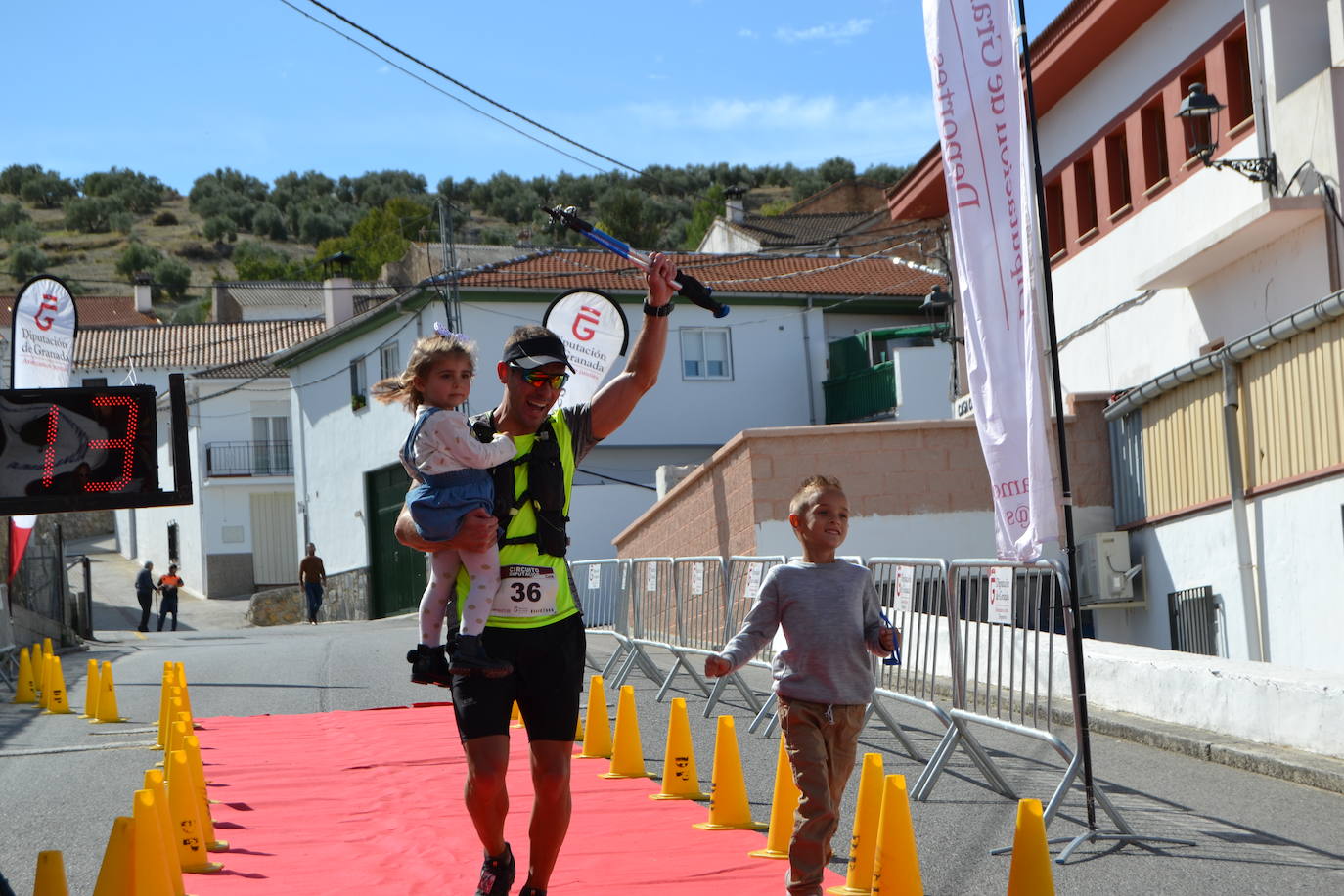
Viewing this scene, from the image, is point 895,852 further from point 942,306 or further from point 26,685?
point 942,306

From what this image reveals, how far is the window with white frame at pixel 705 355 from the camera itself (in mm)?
38344

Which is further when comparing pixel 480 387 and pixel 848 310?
pixel 848 310

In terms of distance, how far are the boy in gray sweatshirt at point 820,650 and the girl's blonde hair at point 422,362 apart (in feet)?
4.54

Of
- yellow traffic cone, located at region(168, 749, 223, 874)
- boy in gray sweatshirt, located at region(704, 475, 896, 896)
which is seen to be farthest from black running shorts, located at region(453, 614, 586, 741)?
yellow traffic cone, located at region(168, 749, 223, 874)

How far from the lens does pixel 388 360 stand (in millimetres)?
40656

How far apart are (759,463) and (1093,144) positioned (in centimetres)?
720

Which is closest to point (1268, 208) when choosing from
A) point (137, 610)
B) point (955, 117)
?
point (955, 117)

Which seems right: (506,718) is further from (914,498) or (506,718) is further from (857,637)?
(914,498)

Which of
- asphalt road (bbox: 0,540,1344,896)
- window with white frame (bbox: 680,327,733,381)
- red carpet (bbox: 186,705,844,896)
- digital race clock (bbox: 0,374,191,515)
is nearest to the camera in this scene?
red carpet (bbox: 186,705,844,896)

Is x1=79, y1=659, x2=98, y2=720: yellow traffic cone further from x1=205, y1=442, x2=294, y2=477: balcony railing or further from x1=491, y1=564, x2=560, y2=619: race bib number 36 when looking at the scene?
x1=205, y1=442, x2=294, y2=477: balcony railing

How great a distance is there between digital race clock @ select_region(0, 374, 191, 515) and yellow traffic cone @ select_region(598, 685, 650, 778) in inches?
114

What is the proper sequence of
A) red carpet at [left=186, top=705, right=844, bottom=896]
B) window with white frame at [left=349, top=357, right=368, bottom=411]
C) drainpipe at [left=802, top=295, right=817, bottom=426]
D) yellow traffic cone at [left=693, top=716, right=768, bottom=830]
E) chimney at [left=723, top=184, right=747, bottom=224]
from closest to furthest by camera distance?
red carpet at [left=186, top=705, right=844, bottom=896], yellow traffic cone at [left=693, top=716, right=768, bottom=830], drainpipe at [left=802, top=295, right=817, bottom=426], window with white frame at [left=349, top=357, right=368, bottom=411], chimney at [left=723, top=184, right=747, bottom=224]

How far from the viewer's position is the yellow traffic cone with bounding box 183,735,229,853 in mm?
7180

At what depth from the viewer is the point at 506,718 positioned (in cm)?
505
